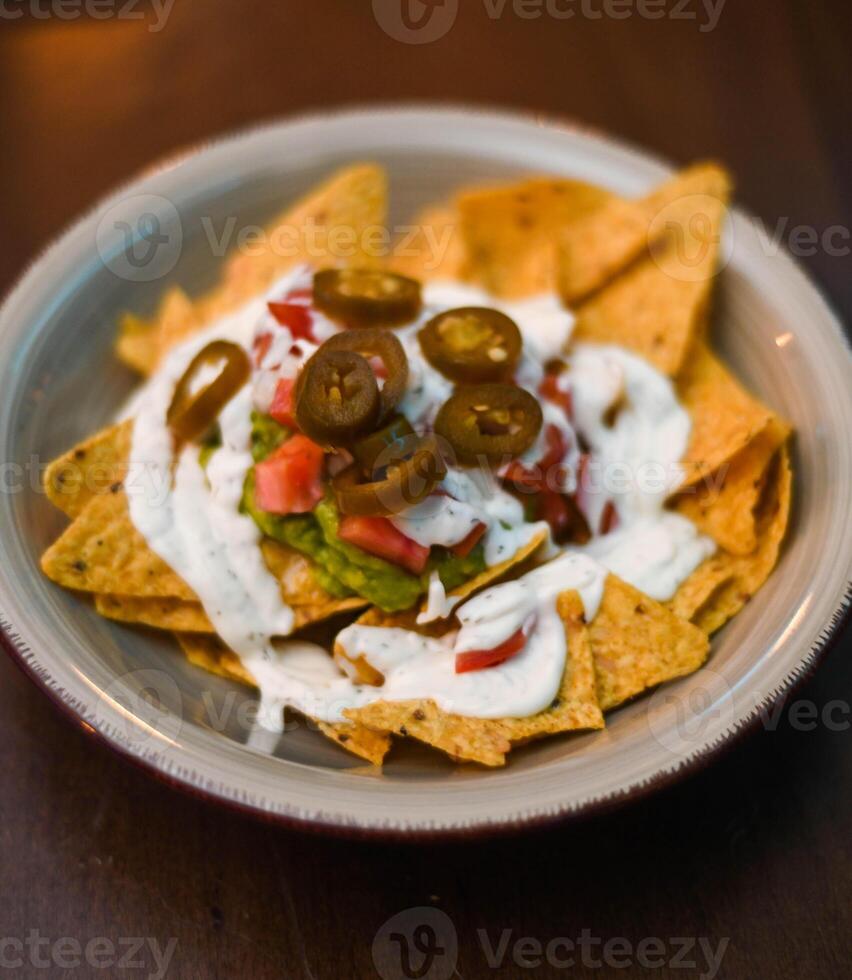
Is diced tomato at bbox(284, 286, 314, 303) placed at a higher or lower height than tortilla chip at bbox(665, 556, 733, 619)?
higher

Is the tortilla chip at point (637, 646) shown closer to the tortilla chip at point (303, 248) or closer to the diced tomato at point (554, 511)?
the diced tomato at point (554, 511)

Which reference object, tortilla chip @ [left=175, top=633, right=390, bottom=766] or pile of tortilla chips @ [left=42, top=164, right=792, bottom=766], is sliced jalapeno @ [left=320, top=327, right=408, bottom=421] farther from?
tortilla chip @ [left=175, top=633, right=390, bottom=766]

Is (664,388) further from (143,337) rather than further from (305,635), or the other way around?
(143,337)

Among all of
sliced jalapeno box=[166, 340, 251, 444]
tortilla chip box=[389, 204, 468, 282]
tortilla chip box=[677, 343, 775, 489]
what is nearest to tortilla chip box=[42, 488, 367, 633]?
sliced jalapeno box=[166, 340, 251, 444]

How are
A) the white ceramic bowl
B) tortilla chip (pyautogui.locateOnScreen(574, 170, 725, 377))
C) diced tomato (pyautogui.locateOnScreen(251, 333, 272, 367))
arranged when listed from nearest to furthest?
1. the white ceramic bowl
2. diced tomato (pyautogui.locateOnScreen(251, 333, 272, 367))
3. tortilla chip (pyautogui.locateOnScreen(574, 170, 725, 377))

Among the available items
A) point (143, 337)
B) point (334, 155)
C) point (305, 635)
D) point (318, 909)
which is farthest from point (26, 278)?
point (318, 909)

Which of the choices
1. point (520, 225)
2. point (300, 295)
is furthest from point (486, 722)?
point (520, 225)

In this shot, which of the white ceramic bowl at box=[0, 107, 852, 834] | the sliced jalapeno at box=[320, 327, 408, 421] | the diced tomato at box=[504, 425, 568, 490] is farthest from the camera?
the diced tomato at box=[504, 425, 568, 490]
